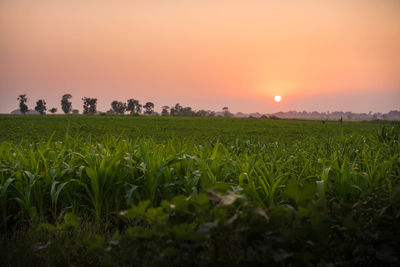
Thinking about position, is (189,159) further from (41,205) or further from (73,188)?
(41,205)

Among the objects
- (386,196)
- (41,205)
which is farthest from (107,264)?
(386,196)

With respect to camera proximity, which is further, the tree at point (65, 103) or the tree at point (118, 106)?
the tree at point (118, 106)

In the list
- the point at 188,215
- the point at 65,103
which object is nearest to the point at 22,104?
the point at 65,103

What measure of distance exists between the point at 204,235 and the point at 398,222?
151 centimetres

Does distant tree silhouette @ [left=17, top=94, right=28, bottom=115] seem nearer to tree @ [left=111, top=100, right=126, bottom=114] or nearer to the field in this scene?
tree @ [left=111, top=100, right=126, bottom=114]

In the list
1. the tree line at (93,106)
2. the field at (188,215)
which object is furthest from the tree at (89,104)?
the field at (188,215)

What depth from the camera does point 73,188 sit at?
3.72m

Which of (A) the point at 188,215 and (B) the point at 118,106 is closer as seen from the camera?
(A) the point at 188,215

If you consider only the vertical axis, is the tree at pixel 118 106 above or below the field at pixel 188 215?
above

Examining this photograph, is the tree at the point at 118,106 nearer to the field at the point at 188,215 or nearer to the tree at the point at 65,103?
the tree at the point at 65,103

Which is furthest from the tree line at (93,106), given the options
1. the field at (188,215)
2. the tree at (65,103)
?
the field at (188,215)

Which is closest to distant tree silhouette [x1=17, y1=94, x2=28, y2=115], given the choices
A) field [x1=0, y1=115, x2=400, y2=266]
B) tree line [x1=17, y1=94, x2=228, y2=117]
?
tree line [x1=17, y1=94, x2=228, y2=117]

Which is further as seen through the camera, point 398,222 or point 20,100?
point 20,100

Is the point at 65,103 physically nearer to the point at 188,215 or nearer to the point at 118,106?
the point at 118,106
